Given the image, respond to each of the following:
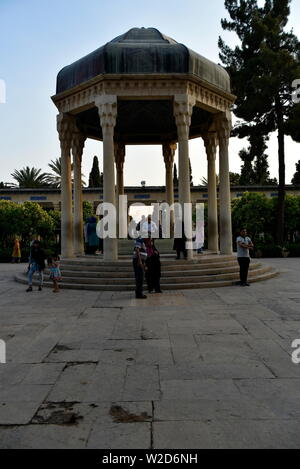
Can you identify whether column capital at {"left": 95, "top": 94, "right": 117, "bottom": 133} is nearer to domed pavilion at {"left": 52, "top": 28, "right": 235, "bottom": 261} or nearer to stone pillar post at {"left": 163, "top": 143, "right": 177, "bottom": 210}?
domed pavilion at {"left": 52, "top": 28, "right": 235, "bottom": 261}

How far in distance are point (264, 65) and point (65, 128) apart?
17.0 m

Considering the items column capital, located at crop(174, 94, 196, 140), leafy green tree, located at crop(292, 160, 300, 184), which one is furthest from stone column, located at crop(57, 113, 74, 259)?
leafy green tree, located at crop(292, 160, 300, 184)

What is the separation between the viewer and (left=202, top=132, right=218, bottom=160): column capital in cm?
1702

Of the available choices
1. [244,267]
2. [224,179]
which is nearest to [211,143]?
[224,179]

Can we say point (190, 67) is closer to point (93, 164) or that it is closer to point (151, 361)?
point (151, 361)

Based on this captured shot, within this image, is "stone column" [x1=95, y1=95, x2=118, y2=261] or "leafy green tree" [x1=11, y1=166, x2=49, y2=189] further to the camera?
"leafy green tree" [x1=11, y1=166, x2=49, y2=189]

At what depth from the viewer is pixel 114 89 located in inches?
491

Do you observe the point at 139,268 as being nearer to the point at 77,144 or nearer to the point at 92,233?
the point at 92,233

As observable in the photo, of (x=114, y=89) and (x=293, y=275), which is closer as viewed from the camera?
(x=114, y=89)

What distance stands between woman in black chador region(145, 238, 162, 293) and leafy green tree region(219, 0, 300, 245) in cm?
1894

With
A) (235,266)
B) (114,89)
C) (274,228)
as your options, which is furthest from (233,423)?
(274,228)

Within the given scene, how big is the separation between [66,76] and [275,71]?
16054 mm

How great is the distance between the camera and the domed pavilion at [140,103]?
40.8ft

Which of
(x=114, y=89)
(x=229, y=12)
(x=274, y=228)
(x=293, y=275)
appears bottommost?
(x=293, y=275)
